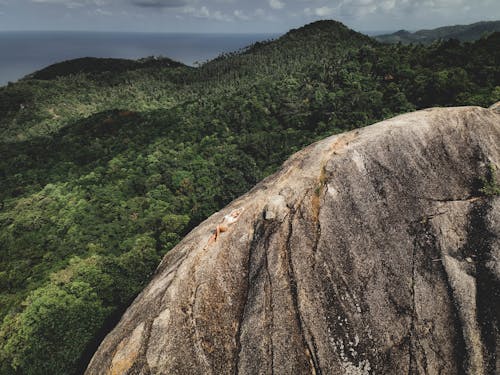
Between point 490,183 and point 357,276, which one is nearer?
point 357,276

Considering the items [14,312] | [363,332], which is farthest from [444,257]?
[14,312]

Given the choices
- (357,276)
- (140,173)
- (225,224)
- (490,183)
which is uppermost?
(490,183)

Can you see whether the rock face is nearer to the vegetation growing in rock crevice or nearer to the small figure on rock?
the vegetation growing in rock crevice

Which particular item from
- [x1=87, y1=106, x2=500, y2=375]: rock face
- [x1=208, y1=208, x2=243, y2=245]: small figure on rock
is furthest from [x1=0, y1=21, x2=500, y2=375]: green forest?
[x1=208, y1=208, x2=243, y2=245]: small figure on rock

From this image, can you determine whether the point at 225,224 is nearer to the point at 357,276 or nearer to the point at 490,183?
the point at 357,276

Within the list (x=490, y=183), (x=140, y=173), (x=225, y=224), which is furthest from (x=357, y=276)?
(x=140, y=173)

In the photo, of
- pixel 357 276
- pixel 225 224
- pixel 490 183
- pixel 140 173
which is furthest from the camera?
pixel 140 173

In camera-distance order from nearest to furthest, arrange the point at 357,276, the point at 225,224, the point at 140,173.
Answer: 1. the point at 357,276
2. the point at 225,224
3. the point at 140,173

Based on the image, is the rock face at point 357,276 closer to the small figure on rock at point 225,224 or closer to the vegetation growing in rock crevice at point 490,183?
the vegetation growing in rock crevice at point 490,183
